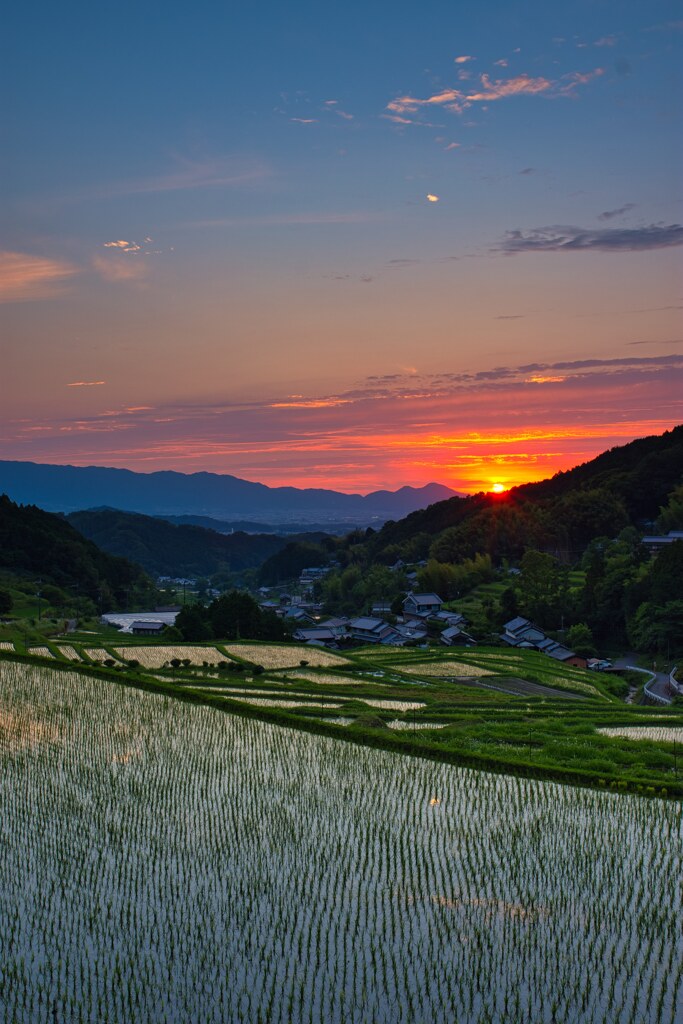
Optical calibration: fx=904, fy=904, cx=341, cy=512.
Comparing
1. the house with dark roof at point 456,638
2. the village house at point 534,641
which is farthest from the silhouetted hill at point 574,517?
the house with dark roof at point 456,638

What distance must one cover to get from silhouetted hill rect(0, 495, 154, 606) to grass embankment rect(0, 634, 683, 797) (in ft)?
65.1

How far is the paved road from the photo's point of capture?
2910 centimetres

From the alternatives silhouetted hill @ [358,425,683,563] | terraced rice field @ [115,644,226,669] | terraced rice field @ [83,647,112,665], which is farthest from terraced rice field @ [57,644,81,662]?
silhouetted hill @ [358,425,683,563]

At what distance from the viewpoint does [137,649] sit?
28.0 meters

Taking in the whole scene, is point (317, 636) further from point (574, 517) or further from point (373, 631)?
point (574, 517)

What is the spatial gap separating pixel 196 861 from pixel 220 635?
2597cm

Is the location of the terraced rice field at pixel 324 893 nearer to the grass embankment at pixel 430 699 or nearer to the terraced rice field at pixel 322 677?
the grass embankment at pixel 430 699

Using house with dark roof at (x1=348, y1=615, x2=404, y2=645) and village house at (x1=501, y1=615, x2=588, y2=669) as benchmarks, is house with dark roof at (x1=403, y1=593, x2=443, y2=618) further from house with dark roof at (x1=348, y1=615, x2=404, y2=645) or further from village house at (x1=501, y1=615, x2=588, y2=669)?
village house at (x1=501, y1=615, x2=588, y2=669)

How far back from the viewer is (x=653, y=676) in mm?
32281

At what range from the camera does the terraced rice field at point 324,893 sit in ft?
21.7

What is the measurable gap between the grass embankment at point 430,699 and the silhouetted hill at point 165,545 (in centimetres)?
7341

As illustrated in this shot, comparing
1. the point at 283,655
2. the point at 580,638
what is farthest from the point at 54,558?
the point at 580,638

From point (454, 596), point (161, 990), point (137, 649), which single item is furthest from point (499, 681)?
point (454, 596)

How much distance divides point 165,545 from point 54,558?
59163 mm
